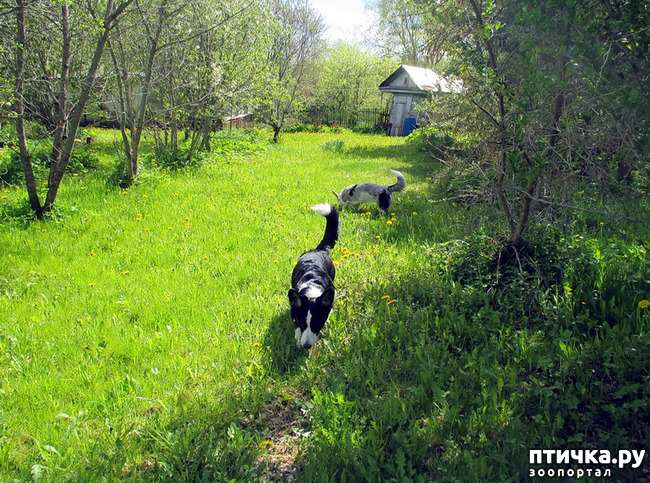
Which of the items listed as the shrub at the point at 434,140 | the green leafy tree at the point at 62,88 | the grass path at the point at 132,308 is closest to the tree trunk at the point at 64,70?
the green leafy tree at the point at 62,88

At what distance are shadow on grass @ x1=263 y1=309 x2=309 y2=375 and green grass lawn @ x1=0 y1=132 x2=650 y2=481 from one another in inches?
0.6

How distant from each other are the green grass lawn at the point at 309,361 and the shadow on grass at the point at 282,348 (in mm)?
16

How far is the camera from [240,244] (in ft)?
18.0

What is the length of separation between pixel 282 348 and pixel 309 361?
300 mm

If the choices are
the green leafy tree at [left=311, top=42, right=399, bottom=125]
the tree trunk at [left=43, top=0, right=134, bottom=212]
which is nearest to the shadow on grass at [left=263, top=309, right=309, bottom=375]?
the tree trunk at [left=43, top=0, right=134, bottom=212]

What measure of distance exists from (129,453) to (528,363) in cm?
266

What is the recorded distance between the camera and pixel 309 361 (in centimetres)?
319

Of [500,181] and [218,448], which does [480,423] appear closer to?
[218,448]

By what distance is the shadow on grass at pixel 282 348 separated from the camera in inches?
126

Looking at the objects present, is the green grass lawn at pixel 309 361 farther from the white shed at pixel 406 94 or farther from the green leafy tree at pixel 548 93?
the white shed at pixel 406 94

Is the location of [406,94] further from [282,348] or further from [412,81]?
[282,348]

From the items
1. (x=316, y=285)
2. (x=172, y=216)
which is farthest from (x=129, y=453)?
(x=172, y=216)

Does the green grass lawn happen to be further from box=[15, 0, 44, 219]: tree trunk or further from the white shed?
the white shed

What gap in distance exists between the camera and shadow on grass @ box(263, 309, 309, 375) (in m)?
3.20
